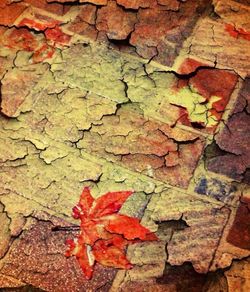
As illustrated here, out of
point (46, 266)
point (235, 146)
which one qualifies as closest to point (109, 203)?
point (46, 266)

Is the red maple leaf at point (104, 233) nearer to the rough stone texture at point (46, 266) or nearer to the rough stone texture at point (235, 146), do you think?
the rough stone texture at point (46, 266)

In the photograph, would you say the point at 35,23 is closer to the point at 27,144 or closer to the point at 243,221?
the point at 27,144

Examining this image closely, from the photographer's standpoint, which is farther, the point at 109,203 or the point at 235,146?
the point at 235,146

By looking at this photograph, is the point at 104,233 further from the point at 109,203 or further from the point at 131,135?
the point at 131,135

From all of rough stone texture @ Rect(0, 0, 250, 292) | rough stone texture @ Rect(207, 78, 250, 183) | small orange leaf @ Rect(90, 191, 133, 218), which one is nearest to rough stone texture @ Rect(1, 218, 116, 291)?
rough stone texture @ Rect(0, 0, 250, 292)

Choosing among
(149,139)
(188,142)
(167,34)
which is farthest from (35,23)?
(188,142)

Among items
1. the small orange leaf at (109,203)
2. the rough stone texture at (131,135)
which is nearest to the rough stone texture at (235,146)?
the rough stone texture at (131,135)
